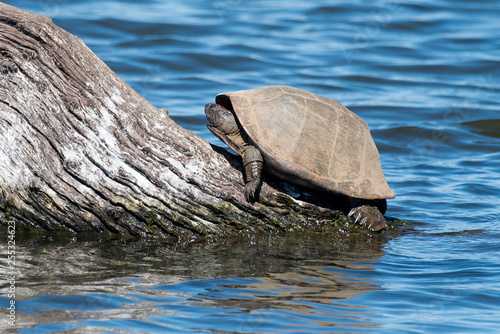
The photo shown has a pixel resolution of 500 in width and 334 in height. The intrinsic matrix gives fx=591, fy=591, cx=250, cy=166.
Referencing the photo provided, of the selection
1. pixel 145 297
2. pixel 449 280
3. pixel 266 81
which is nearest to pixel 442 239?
pixel 449 280

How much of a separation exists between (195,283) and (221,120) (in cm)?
154

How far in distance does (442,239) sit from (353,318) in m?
2.32

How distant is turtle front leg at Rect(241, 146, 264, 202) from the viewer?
4.92 m

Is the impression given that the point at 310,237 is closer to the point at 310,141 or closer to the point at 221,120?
the point at 310,141

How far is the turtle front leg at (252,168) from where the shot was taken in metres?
4.92

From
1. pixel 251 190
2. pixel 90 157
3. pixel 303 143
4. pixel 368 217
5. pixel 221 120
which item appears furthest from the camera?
pixel 368 217

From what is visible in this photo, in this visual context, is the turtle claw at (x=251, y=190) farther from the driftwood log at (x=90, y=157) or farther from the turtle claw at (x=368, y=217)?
the turtle claw at (x=368, y=217)

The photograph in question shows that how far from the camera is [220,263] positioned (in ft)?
16.1

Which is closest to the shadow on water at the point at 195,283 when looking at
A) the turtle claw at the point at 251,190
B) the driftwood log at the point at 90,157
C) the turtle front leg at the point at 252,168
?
the driftwood log at the point at 90,157

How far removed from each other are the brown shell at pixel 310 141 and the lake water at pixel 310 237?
0.69 m

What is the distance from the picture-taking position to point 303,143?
5078mm

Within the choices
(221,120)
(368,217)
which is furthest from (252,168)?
(368,217)

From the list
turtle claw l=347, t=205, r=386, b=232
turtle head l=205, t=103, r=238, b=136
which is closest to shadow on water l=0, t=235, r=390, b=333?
turtle claw l=347, t=205, r=386, b=232

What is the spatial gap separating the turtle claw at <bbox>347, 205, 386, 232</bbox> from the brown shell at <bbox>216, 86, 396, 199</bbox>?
26 centimetres
